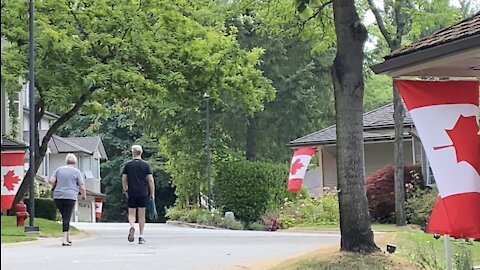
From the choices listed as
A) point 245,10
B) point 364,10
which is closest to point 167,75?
point 364,10

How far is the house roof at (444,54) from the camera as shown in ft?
31.1

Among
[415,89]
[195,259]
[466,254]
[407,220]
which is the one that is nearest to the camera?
[415,89]

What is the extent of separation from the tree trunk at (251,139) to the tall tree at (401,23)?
851 inches

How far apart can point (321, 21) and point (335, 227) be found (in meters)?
11.7

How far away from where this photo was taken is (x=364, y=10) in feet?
73.9

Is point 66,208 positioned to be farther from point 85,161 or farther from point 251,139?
point 85,161

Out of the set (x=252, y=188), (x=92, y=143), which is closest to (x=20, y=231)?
(x=252, y=188)

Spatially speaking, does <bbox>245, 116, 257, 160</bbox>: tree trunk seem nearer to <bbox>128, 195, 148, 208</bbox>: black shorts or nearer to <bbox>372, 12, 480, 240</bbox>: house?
<bbox>128, 195, 148, 208</bbox>: black shorts

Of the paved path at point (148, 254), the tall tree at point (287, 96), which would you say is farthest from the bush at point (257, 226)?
the paved path at point (148, 254)

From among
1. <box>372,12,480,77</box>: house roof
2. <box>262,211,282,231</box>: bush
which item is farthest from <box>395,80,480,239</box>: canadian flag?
<box>262,211,282,231</box>: bush

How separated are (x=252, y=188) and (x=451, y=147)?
1080 inches

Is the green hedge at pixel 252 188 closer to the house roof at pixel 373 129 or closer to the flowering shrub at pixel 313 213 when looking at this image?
the house roof at pixel 373 129

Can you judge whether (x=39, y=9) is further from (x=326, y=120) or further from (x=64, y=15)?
(x=326, y=120)

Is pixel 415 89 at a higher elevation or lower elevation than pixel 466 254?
higher
